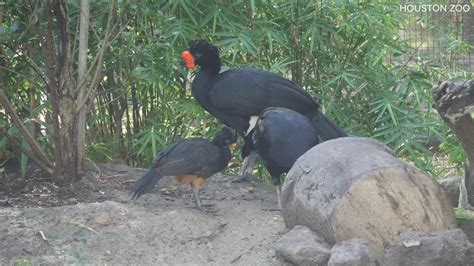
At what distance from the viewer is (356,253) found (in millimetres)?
4129

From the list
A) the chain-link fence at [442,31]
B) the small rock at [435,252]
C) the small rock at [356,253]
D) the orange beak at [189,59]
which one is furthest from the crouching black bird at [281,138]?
the chain-link fence at [442,31]

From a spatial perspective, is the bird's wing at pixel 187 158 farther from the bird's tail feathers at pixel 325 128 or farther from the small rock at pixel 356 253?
the small rock at pixel 356 253

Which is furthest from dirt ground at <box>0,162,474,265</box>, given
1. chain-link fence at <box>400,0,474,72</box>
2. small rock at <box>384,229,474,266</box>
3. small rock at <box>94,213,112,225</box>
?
chain-link fence at <box>400,0,474,72</box>

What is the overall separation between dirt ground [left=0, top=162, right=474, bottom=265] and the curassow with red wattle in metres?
0.56

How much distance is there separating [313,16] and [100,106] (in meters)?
1.67

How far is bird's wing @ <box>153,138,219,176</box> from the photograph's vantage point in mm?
5262

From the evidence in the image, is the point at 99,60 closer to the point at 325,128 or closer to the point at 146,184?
the point at 146,184

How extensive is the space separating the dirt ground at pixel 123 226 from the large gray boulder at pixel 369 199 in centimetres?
40

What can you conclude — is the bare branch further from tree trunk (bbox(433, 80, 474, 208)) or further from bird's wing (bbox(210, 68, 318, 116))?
tree trunk (bbox(433, 80, 474, 208))

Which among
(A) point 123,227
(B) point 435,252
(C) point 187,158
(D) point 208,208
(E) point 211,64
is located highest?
(E) point 211,64

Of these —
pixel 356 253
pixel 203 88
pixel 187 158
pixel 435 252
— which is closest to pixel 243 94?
pixel 203 88

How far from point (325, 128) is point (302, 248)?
1.94 meters

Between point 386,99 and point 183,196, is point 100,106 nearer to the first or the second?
point 183,196

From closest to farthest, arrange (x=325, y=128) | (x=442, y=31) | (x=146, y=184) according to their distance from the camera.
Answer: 1. (x=146, y=184)
2. (x=325, y=128)
3. (x=442, y=31)
